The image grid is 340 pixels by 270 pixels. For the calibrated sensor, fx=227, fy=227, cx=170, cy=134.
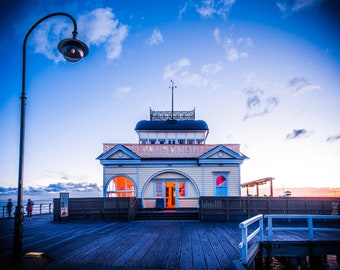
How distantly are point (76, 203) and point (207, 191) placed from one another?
32.3ft

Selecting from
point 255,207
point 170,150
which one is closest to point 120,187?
point 170,150

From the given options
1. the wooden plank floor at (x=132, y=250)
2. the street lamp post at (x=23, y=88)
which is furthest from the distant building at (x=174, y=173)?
the street lamp post at (x=23, y=88)

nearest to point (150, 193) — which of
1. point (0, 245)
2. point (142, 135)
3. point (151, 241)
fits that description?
point (142, 135)

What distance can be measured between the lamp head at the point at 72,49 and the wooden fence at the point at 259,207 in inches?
462

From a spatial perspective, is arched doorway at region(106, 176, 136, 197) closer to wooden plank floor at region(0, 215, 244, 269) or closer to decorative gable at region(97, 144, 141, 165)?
decorative gable at region(97, 144, 141, 165)

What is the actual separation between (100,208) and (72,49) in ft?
40.6

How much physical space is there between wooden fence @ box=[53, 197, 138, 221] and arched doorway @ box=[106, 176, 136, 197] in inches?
113

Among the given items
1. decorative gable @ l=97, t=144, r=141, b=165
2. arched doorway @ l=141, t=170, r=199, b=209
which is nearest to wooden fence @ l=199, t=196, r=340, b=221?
arched doorway @ l=141, t=170, r=199, b=209

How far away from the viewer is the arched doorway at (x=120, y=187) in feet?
60.8

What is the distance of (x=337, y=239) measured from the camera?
859 centimetres

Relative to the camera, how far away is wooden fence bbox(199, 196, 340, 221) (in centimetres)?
1437

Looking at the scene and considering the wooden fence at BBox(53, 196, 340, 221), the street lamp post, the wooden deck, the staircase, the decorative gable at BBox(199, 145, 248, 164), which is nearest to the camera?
the street lamp post

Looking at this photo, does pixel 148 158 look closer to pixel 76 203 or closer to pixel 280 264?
pixel 76 203

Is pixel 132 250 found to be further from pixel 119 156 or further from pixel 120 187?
pixel 120 187
